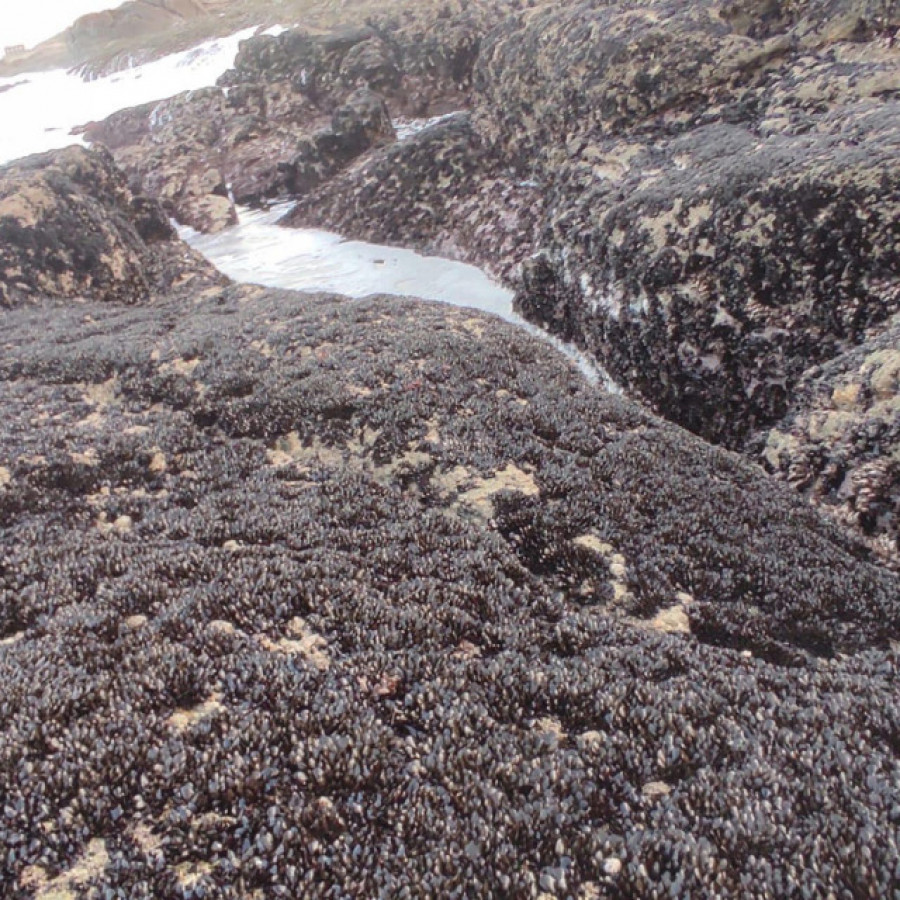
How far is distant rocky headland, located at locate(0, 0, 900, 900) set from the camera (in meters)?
3.98

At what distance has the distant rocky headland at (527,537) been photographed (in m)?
3.98

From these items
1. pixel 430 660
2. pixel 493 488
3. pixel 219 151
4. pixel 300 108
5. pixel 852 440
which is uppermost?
pixel 300 108

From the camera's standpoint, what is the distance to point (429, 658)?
5594 millimetres

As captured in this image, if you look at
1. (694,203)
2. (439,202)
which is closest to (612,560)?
(694,203)

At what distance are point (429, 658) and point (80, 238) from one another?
25356mm

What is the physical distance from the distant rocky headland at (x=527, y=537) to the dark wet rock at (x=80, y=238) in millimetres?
256

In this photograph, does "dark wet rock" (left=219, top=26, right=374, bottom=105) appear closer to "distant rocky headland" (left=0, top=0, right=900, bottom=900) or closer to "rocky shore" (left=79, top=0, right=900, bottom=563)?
"rocky shore" (left=79, top=0, right=900, bottom=563)

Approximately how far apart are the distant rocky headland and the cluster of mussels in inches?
1.3

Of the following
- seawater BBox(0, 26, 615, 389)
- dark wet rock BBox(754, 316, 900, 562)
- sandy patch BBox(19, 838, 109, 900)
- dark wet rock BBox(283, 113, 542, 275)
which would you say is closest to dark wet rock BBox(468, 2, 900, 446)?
dark wet rock BBox(754, 316, 900, 562)

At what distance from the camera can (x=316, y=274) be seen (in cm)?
2583

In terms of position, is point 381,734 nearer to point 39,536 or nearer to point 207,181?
point 39,536

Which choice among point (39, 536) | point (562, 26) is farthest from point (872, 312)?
point (562, 26)

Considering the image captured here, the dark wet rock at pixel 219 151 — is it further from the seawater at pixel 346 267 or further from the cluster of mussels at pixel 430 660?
the cluster of mussels at pixel 430 660

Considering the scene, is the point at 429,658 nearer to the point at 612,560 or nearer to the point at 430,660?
the point at 430,660
